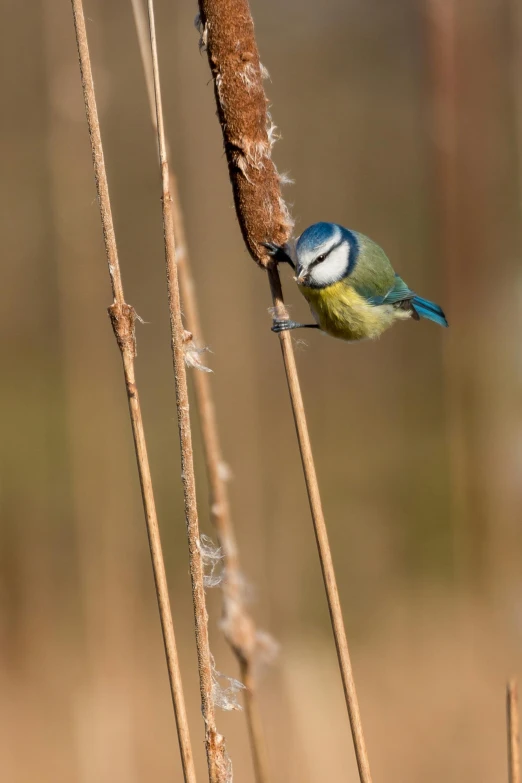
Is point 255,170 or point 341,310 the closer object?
point 255,170

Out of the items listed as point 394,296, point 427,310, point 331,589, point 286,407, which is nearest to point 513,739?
point 331,589

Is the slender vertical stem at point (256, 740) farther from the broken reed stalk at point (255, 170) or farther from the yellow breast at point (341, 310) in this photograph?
the yellow breast at point (341, 310)

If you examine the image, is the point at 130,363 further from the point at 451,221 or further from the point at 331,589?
the point at 451,221

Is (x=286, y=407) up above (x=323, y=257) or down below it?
above

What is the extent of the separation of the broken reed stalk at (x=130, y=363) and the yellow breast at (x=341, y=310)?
0.76 meters

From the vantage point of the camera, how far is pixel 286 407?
3.77 m

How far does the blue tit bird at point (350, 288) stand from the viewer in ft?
4.85

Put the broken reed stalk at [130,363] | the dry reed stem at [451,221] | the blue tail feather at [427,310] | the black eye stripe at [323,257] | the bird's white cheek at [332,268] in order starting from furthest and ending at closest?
the dry reed stem at [451,221], the blue tail feather at [427,310], the bird's white cheek at [332,268], the black eye stripe at [323,257], the broken reed stalk at [130,363]

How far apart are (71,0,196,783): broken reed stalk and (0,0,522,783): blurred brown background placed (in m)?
0.85

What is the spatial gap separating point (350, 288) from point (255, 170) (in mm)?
672

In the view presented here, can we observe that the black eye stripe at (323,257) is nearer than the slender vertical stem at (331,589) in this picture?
No

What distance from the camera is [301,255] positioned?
4.17 ft

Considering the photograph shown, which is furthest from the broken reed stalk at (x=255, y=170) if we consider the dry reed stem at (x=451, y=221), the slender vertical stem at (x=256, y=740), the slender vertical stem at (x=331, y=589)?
the dry reed stem at (x=451, y=221)

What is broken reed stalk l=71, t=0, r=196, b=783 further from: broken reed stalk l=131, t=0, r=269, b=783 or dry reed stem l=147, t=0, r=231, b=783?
broken reed stalk l=131, t=0, r=269, b=783
